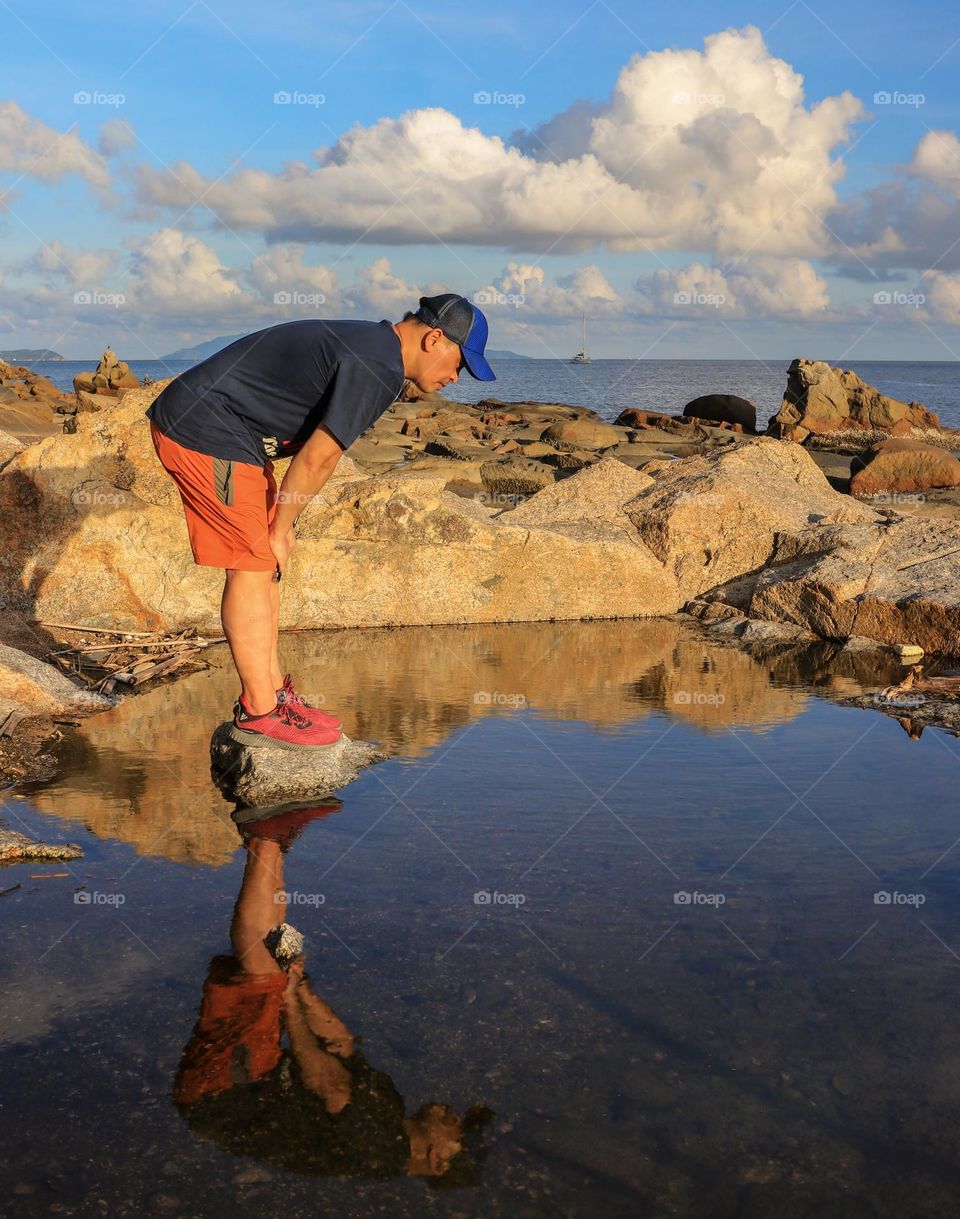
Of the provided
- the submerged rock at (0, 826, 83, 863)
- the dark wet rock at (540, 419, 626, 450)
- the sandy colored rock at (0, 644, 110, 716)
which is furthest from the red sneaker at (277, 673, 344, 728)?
the dark wet rock at (540, 419, 626, 450)

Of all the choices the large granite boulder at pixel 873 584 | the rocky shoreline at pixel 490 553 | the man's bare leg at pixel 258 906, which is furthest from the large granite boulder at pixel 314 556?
the man's bare leg at pixel 258 906

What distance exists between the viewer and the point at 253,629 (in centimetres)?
458

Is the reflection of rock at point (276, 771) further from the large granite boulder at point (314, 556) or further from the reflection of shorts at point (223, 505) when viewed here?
the large granite boulder at point (314, 556)

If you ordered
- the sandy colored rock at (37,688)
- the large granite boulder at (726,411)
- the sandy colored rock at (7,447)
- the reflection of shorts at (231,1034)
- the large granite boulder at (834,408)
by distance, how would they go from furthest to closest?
the large granite boulder at (726,411) < the large granite boulder at (834,408) < the sandy colored rock at (7,447) < the sandy colored rock at (37,688) < the reflection of shorts at (231,1034)

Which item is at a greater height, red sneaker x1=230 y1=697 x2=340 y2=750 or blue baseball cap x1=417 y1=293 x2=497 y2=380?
blue baseball cap x1=417 y1=293 x2=497 y2=380

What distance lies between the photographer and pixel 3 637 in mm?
6750

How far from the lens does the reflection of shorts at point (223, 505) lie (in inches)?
174

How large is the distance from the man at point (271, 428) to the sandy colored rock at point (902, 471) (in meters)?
18.0

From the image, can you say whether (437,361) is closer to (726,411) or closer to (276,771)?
(276,771)

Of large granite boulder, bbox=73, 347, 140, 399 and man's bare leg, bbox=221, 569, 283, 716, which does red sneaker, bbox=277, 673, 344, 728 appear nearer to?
man's bare leg, bbox=221, 569, 283, 716

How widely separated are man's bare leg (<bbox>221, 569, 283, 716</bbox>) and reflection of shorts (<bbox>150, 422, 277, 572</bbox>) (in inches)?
2.7

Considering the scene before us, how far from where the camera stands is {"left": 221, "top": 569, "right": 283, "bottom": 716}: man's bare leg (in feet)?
14.9

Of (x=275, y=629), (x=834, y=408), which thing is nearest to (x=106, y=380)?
(x=834, y=408)

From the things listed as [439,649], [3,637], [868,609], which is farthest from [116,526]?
[868,609]
